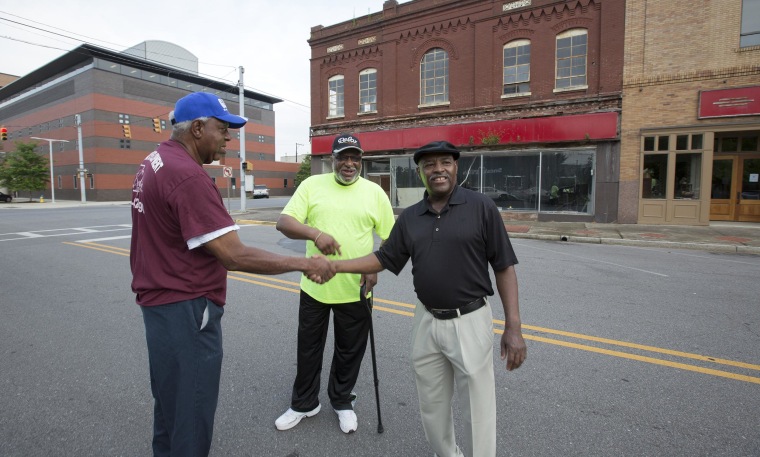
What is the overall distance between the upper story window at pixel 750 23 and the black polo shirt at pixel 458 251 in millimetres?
17101

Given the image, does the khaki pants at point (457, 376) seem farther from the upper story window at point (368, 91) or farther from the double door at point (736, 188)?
the upper story window at point (368, 91)

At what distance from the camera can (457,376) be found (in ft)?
7.34

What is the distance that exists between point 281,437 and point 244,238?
10.6m

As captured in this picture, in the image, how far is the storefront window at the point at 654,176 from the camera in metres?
14.9

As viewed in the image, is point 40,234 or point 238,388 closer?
point 238,388

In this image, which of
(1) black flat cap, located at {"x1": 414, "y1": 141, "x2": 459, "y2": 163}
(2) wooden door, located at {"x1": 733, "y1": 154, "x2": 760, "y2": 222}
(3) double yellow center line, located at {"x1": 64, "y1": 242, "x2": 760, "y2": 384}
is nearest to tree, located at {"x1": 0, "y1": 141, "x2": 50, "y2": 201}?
(3) double yellow center line, located at {"x1": 64, "y1": 242, "x2": 760, "y2": 384}

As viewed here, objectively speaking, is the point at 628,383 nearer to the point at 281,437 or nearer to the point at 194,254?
the point at 281,437

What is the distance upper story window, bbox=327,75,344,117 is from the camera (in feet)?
72.4

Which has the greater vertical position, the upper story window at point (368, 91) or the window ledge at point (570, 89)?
the upper story window at point (368, 91)

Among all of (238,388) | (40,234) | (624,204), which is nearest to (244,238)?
(40,234)

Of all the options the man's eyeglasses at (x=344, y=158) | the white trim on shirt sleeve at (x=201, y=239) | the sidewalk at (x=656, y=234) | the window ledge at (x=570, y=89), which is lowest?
the sidewalk at (x=656, y=234)

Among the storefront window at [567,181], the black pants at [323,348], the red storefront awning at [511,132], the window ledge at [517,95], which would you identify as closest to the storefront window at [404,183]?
the red storefront awning at [511,132]

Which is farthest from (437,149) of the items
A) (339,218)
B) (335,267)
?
(339,218)

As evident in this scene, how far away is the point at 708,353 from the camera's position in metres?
4.04
